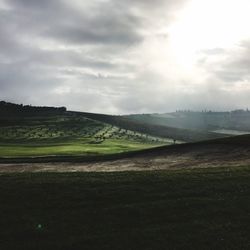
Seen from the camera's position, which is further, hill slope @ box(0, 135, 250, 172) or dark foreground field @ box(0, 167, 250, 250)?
hill slope @ box(0, 135, 250, 172)

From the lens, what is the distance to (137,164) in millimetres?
73125

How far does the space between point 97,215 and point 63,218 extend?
2.59m

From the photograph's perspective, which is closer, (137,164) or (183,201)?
(183,201)

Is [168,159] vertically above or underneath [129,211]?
above

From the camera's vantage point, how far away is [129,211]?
36781mm

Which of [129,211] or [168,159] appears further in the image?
[168,159]

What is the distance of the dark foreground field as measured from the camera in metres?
31.2

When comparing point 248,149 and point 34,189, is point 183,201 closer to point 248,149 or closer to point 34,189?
point 34,189

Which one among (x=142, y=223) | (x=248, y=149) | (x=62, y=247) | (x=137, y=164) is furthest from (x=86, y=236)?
(x=248, y=149)

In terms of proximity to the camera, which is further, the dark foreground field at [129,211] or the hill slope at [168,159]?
the hill slope at [168,159]

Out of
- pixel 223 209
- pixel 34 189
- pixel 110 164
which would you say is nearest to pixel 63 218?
pixel 34 189

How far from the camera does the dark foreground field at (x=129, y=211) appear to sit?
1228 inches

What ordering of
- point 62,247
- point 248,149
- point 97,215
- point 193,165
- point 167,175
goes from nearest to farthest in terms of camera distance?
point 62,247
point 97,215
point 167,175
point 193,165
point 248,149

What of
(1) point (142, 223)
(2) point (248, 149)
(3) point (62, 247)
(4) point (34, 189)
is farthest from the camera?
(2) point (248, 149)
